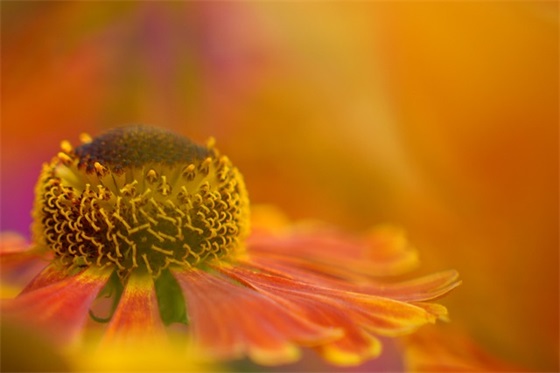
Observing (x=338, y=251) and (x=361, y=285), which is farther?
(x=338, y=251)

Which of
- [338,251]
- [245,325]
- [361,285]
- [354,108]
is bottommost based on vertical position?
[245,325]

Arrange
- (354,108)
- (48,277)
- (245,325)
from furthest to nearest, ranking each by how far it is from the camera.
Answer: (354,108) < (48,277) < (245,325)

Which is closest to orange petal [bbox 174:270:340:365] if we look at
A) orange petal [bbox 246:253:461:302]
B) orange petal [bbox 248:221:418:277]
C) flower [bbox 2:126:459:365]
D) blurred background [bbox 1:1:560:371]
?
flower [bbox 2:126:459:365]

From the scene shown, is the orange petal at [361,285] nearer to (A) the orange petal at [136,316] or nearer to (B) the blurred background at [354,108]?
(A) the orange petal at [136,316]

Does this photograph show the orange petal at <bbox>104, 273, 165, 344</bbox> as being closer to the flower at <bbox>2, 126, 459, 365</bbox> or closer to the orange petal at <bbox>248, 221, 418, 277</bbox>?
the flower at <bbox>2, 126, 459, 365</bbox>

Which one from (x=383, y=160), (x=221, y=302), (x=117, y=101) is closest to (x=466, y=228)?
(x=383, y=160)

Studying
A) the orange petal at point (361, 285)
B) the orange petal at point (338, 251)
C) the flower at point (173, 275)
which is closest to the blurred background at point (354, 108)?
the orange petal at point (338, 251)

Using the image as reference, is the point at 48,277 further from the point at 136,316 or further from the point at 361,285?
the point at 361,285

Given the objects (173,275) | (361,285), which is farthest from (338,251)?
(173,275)
